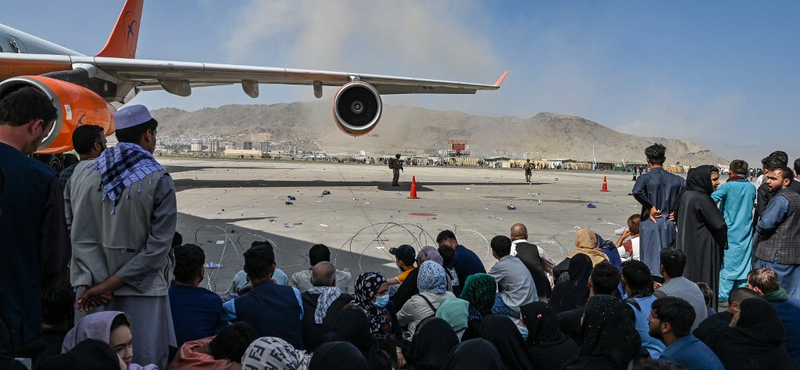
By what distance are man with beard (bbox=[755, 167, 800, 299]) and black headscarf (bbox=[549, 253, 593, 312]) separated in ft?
6.48

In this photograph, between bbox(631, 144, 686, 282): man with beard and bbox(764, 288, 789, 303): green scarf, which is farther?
bbox(631, 144, 686, 282): man with beard

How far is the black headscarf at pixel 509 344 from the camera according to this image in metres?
3.17

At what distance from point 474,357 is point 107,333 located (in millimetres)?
1654

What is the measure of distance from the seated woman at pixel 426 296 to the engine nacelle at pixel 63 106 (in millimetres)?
7343

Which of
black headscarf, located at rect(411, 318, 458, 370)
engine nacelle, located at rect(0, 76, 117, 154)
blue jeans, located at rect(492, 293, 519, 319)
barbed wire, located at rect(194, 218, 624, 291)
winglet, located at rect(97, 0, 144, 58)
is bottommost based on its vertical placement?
A: barbed wire, located at rect(194, 218, 624, 291)

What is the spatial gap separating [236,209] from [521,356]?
402 inches

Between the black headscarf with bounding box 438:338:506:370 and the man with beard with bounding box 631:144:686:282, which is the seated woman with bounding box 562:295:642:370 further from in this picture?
the man with beard with bounding box 631:144:686:282

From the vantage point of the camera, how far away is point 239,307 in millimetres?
3338

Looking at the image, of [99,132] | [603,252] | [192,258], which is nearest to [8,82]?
[99,132]

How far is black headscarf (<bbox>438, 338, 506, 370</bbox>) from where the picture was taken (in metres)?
2.74

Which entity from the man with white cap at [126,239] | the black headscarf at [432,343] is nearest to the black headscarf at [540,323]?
the black headscarf at [432,343]

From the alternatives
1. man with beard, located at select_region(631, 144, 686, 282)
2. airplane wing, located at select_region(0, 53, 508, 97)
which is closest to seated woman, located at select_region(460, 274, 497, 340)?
man with beard, located at select_region(631, 144, 686, 282)

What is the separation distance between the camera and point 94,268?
2.78m

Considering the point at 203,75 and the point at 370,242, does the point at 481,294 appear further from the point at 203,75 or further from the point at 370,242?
the point at 203,75
